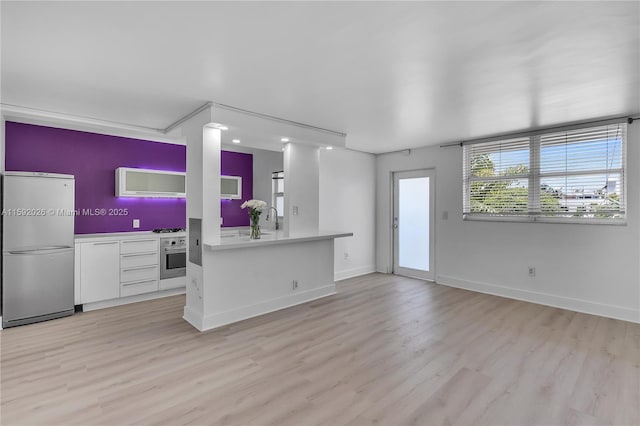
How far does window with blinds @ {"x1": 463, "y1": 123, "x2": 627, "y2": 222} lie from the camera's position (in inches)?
161

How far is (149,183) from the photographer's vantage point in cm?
498

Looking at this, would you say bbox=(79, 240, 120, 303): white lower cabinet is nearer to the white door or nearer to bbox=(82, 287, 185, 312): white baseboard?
bbox=(82, 287, 185, 312): white baseboard

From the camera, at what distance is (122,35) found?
6.93 feet

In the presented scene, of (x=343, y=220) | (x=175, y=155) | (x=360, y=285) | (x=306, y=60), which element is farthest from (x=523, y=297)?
(x=175, y=155)

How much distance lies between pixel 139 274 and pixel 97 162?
5.75 ft

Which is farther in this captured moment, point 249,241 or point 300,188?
point 300,188

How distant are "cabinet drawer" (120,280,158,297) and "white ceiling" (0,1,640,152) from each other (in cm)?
229

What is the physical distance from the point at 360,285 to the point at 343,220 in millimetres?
1257

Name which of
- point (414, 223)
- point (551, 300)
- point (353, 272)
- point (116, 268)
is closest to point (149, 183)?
point (116, 268)

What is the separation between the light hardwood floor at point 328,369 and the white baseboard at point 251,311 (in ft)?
0.39

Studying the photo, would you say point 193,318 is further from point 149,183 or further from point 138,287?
point 149,183

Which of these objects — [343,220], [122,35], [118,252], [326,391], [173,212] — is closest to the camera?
[122,35]

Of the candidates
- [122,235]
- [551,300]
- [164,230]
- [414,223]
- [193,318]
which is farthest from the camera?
[414,223]

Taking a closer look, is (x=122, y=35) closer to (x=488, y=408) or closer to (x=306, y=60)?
(x=306, y=60)
